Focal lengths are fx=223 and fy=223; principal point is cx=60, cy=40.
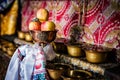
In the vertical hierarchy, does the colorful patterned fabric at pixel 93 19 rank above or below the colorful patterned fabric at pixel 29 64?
above

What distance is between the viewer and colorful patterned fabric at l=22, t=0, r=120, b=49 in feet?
8.96

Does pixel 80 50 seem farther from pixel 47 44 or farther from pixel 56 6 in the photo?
pixel 56 6

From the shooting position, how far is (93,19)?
120 inches

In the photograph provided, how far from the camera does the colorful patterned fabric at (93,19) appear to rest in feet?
8.96

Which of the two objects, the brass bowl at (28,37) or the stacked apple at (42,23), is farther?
the brass bowl at (28,37)

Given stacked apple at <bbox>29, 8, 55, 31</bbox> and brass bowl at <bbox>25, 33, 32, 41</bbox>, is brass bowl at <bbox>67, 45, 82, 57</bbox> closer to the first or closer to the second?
stacked apple at <bbox>29, 8, 55, 31</bbox>

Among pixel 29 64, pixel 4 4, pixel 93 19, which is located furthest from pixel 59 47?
pixel 4 4

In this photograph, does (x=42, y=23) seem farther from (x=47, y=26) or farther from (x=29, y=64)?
(x=29, y=64)

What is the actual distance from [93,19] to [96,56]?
0.77 meters

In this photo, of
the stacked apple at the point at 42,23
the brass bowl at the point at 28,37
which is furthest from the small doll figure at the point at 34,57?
the brass bowl at the point at 28,37

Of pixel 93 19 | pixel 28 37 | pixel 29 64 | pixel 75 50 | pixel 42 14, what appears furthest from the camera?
pixel 28 37

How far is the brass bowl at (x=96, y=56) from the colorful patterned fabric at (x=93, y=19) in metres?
0.31

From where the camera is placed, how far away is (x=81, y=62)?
2637 mm

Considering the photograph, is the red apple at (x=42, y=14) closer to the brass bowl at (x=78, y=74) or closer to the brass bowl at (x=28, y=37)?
the brass bowl at (x=78, y=74)
